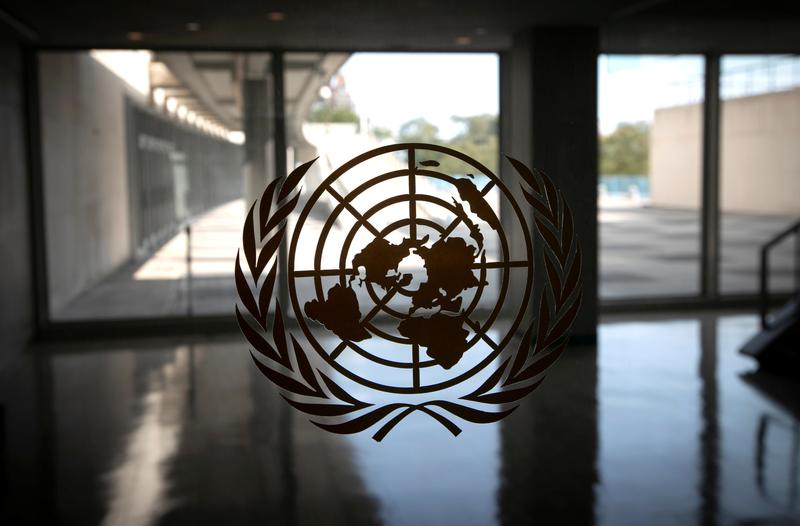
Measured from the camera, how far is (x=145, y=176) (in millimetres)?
7875

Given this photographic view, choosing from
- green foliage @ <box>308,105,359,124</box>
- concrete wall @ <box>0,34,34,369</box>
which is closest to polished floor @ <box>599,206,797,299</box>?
green foliage @ <box>308,105,359,124</box>

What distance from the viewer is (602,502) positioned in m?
4.30

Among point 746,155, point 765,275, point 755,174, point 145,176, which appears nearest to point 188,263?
point 145,176

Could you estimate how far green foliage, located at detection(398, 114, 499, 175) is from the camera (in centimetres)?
351

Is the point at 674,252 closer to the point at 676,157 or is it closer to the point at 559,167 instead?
the point at 676,157

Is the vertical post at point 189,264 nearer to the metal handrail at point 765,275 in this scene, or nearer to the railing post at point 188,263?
the railing post at point 188,263

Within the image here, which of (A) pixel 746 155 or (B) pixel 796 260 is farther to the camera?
(A) pixel 746 155

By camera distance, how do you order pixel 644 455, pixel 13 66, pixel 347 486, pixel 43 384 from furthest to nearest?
pixel 13 66
pixel 43 384
pixel 644 455
pixel 347 486

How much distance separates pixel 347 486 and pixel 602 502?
1.25 m

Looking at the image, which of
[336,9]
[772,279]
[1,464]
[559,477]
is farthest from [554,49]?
[772,279]

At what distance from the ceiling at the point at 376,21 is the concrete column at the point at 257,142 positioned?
1.11 feet

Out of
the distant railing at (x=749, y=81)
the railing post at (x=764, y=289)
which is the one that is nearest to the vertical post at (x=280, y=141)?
the distant railing at (x=749, y=81)

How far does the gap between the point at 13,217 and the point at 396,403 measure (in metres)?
5.24

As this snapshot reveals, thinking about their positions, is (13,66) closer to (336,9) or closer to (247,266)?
(336,9)
